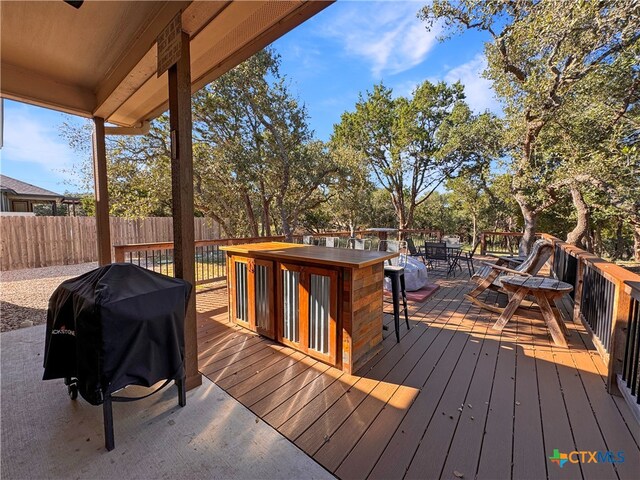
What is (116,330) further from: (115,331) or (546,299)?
(546,299)

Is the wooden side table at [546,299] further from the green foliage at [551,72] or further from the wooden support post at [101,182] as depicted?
the wooden support post at [101,182]

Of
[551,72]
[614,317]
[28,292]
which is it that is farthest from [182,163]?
[551,72]

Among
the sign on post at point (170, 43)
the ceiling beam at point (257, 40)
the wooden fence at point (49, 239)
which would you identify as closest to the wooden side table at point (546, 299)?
the ceiling beam at point (257, 40)

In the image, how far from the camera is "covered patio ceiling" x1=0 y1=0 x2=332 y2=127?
6.36ft

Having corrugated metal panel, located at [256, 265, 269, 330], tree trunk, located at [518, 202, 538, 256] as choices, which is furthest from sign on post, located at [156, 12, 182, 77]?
tree trunk, located at [518, 202, 538, 256]

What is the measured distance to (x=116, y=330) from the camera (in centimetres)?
150

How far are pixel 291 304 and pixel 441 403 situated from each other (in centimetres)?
149

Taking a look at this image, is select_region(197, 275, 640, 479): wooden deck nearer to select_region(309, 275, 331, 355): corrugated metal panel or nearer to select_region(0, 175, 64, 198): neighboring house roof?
select_region(309, 275, 331, 355): corrugated metal panel

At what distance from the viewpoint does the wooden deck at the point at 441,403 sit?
61.0 inches

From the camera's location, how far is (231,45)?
2299 millimetres

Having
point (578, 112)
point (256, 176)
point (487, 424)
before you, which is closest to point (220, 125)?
point (256, 176)

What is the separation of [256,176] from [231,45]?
4.15 m

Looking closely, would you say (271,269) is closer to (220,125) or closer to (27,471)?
(27,471)

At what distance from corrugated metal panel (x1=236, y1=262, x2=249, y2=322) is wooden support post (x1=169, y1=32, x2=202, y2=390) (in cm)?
104
